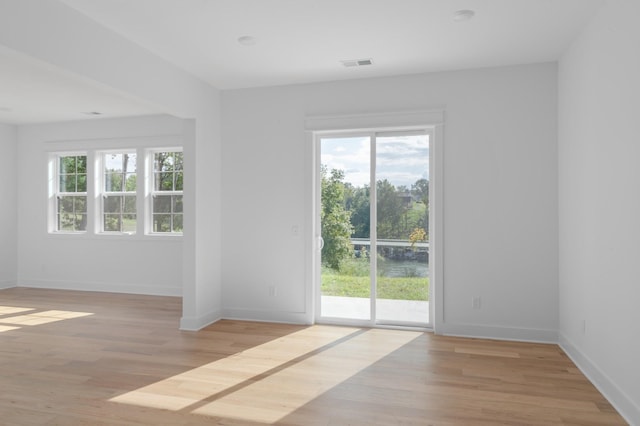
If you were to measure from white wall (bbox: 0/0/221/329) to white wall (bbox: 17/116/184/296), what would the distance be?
1605 mm

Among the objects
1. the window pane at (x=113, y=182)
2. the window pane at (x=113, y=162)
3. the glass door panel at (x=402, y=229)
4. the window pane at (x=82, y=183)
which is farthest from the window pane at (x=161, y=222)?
the glass door panel at (x=402, y=229)

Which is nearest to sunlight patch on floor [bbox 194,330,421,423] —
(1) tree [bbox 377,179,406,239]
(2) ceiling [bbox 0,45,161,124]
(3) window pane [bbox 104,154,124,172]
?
(1) tree [bbox 377,179,406,239]

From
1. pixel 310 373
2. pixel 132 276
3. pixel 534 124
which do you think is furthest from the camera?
pixel 132 276

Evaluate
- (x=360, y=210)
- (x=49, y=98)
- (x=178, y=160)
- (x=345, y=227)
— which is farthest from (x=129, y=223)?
(x=360, y=210)

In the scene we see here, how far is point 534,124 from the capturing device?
421cm

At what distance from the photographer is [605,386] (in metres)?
2.98

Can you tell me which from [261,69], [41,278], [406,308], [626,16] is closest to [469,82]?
[626,16]

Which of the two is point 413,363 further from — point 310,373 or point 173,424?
point 173,424

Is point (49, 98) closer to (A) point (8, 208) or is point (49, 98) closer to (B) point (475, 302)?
(A) point (8, 208)

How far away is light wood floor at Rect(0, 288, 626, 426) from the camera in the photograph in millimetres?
2703

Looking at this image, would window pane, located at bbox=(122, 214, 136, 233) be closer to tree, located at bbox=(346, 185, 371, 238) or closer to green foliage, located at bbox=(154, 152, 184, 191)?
green foliage, located at bbox=(154, 152, 184, 191)

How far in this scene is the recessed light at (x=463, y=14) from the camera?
3.12 m

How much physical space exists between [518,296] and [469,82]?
7.46ft

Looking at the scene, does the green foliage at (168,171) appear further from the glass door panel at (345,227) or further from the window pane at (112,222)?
the glass door panel at (345,227)
